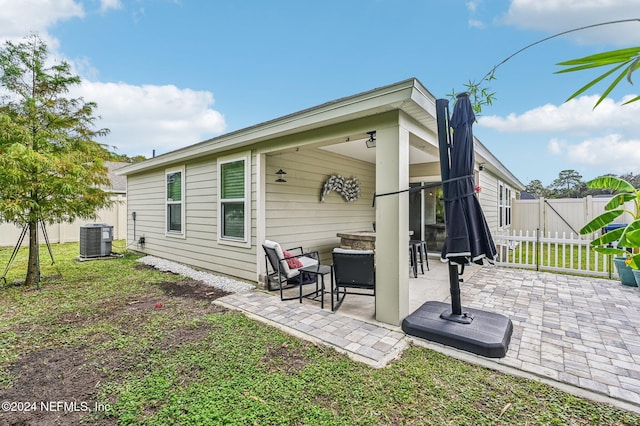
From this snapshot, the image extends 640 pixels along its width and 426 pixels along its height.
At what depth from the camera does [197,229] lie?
6668mm

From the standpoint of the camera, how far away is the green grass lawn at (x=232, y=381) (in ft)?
6.87

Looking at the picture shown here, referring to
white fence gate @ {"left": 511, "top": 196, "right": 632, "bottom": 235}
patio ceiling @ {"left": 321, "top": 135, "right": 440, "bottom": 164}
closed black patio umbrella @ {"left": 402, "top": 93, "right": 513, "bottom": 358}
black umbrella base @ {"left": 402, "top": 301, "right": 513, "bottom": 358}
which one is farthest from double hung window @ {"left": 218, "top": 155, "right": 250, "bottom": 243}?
white fence gate @ {"left": 511, "top": 196, "right": 632, "bottom": 235}

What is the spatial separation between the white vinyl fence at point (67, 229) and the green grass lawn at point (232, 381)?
5.73m

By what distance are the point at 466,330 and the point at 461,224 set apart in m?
1.13

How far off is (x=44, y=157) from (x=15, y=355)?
130 inches

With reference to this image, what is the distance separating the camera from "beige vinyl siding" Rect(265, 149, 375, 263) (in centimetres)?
561

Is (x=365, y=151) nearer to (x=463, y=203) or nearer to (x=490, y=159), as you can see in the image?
(x=490, y=159)


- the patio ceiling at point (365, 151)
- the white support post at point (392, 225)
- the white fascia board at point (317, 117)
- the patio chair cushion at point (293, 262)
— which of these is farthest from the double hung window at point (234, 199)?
the white support post at point (392, 225)

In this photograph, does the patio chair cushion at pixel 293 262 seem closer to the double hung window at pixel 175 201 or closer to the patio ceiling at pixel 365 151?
the patio ceiling at pixel 365 151

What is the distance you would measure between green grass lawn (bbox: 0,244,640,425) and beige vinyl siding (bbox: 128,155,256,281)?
6.47ft

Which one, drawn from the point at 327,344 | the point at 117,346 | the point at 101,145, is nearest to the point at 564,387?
the point at 327,344

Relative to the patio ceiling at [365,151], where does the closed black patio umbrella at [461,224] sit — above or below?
below

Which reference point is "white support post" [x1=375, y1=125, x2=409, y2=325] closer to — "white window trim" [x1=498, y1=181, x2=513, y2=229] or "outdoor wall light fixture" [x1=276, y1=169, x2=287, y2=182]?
"outdoor wall light fixture" [x1=276, y1=169, x2=287, y2=182]

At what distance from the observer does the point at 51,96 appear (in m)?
5.38
